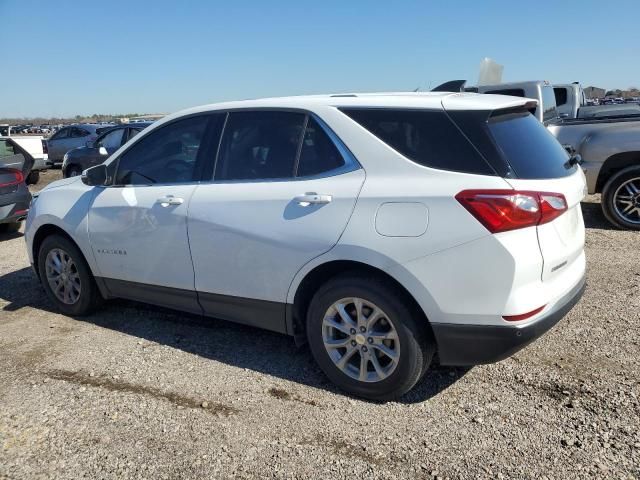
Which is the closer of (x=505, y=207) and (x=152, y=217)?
(x=505, y=207)

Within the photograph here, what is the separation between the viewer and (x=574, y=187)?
10.5ft

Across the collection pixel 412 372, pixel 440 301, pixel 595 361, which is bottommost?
pixel 595 361

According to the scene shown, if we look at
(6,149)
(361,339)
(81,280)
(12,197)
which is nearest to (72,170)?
(6,149)

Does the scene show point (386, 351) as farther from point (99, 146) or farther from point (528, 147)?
point (99, 146)

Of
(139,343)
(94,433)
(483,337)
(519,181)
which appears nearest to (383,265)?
(483,337)

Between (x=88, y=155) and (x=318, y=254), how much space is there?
487 inches

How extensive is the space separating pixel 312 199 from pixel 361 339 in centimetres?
87

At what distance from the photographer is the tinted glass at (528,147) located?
2.90 metres

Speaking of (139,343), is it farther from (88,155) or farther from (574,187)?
(88,155)

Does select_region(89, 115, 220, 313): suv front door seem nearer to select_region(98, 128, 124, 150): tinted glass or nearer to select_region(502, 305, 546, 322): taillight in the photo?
select_region(502, 305, 546, 322): taillight

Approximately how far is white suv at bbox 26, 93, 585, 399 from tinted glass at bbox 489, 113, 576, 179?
0.01 metres

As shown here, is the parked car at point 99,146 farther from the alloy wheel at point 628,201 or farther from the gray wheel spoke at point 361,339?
the gray wheel spoke at point 361,339

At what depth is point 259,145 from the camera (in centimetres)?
366

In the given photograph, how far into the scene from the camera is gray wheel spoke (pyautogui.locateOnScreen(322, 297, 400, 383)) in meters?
3.12
